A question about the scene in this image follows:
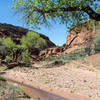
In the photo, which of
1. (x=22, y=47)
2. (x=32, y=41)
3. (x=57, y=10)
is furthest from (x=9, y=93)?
(x=32, y=41)

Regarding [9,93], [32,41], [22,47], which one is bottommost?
[9,93]

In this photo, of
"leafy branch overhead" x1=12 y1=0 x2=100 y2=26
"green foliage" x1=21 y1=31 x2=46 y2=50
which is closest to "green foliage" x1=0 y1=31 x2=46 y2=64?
"green foliage" x1=21 y1=31 x2=46 y2=50

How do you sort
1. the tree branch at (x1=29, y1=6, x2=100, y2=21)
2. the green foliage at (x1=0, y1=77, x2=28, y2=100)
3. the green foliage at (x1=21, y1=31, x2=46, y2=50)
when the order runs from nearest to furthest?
the green foliage at (x1=0, y1=77, x2=28, y2=100)
the tree branch at (x1=29, y1=6, x2=100, y2=21)
the green foliage at (x1=21, y1=31, x2=46, y2=50)

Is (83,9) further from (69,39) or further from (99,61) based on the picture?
(69,39)

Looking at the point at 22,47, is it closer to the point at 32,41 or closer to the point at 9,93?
the point at 32,41

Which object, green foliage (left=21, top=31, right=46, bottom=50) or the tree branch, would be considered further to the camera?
green foliage (left=21, top=31, right=46, bottom=50)

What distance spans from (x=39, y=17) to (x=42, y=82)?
638 centimetres

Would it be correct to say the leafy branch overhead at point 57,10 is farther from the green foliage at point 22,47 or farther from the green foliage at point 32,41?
the green foliage at point 32,41

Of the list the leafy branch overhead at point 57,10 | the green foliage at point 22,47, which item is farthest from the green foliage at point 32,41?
the leafy branch overhead at point 57,10

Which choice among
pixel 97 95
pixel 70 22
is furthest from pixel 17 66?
pixel 70 22

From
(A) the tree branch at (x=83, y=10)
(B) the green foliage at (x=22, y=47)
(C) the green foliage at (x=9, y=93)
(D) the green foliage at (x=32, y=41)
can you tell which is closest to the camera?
(C) the green foliage at (x=9, y=93)

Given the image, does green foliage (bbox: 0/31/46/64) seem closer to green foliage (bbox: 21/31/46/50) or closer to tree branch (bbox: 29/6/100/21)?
green foliage (bbox: 21/31/46/50)

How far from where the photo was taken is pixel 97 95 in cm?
757

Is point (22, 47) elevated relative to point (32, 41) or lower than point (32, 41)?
lower
